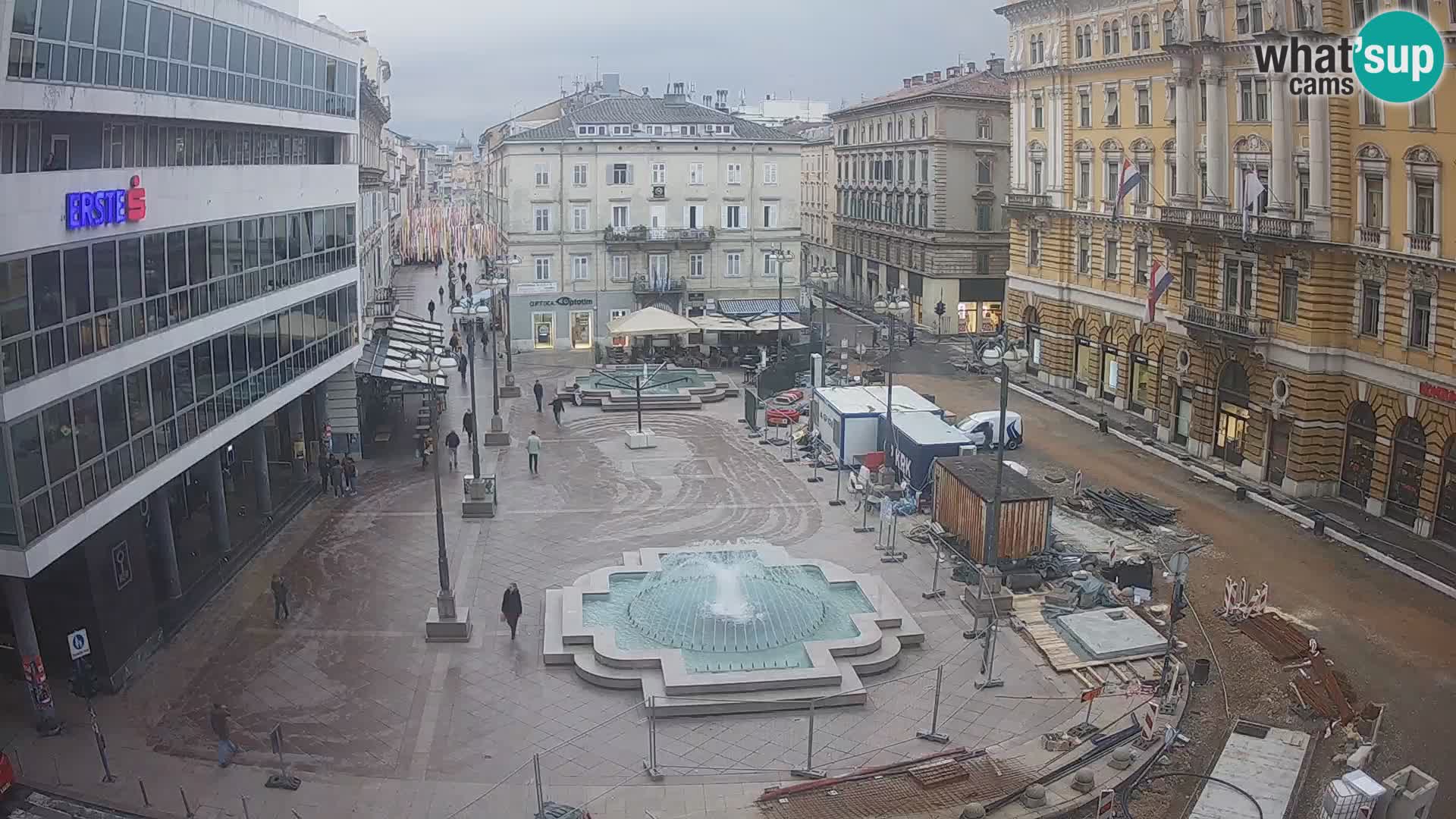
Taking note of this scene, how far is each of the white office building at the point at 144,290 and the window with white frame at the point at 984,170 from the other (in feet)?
140

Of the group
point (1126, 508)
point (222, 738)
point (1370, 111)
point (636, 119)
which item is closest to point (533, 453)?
point (1126, 508)

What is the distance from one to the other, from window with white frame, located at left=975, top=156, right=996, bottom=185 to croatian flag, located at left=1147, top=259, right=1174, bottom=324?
2690cm

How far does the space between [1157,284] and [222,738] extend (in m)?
32.5

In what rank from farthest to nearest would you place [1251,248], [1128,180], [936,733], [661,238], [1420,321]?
[661,238] → [1128,180] → [1251,248] → [1420,321] → [936,733]

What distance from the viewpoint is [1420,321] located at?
32.6 metres

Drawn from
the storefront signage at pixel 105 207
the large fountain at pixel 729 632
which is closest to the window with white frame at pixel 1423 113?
the large fountain at pixel 729 632

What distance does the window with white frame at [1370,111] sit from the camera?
3347 cm

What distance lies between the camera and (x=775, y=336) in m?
61.4

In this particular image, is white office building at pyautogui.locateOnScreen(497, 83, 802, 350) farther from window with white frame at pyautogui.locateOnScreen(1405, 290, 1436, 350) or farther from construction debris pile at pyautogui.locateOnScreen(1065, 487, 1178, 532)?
window with white frame at pyautogui.locateOnScreen(1405, 290, 1436, 350)

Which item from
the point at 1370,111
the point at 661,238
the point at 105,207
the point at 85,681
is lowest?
the point at 85,681

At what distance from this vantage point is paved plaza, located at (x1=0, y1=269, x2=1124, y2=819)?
19703 millimetres

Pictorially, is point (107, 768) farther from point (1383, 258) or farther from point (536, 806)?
point (1383, 258)

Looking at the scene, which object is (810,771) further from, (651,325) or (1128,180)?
(651,325)

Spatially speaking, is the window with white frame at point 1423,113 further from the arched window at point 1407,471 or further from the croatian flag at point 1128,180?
the croatian flag at point 1128,180
